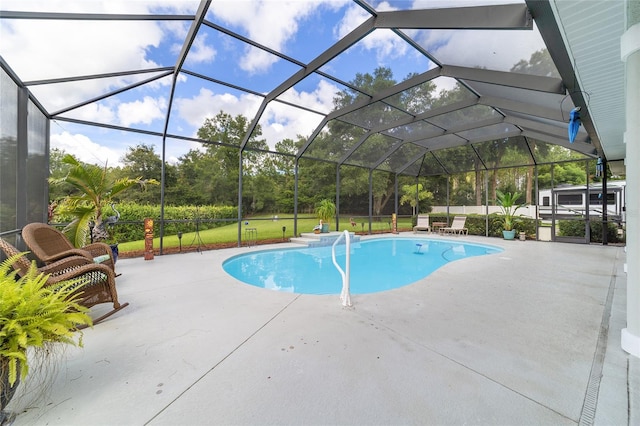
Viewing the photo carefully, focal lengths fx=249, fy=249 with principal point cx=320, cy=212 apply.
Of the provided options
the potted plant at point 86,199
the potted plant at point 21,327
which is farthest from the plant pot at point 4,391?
the potted plant at point 86,199

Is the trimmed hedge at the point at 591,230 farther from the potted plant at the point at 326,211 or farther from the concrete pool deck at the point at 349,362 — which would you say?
the potted plant at the point at 326,211

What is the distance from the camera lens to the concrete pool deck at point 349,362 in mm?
1545

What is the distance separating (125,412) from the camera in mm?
1534

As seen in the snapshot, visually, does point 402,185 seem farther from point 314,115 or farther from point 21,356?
point 21,356

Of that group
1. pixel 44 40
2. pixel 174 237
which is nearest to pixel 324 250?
pixel 174 237

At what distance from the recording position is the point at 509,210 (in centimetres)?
1101

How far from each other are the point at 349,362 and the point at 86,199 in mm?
6233

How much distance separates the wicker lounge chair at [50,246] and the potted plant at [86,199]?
3.03 ft

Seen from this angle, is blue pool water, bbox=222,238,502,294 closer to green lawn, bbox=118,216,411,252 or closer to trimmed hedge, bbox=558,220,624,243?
green lawn, bbox=118,216,411,252

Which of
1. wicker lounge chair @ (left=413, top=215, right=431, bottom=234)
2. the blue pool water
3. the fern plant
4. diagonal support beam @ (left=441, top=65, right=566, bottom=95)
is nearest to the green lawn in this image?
wicker lounge chair @ (left=413, top=215, right=431, bottom=234)

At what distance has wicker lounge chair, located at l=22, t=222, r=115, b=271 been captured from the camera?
124 inches

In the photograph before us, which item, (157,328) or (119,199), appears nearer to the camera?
(157,328)

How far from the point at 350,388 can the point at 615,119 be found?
675 centimetres

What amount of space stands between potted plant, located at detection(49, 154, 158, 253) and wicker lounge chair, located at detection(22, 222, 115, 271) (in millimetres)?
925
